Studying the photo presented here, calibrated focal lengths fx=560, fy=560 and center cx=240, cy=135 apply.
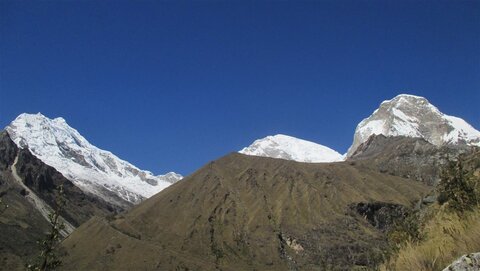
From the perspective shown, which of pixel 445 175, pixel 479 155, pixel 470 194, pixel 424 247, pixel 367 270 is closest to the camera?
pixel 424 247

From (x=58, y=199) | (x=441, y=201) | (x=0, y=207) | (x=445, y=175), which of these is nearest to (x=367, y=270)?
(x=445, y=175)

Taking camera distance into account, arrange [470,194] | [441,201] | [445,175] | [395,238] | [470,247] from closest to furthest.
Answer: [470,247] < [470,194] < [395,238] < [445,175] < [441,201]

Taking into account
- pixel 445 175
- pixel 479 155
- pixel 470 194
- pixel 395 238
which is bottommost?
pixel 395 238

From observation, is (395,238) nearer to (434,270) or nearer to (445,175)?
(445,175)

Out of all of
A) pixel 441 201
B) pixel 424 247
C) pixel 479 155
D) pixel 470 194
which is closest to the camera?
pixel 424 247

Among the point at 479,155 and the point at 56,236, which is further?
the point at 479,155

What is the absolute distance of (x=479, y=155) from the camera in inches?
2398

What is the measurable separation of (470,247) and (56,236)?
54.8 ft

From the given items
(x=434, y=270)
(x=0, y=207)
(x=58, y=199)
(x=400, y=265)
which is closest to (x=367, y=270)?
(x=400, y=265)

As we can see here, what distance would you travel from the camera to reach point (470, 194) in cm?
1628

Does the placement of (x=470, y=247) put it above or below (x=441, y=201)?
below

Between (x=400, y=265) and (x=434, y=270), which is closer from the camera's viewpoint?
(x=434, y=270)

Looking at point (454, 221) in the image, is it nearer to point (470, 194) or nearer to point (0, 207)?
point (470, 194)

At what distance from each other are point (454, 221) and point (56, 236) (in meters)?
15.9
